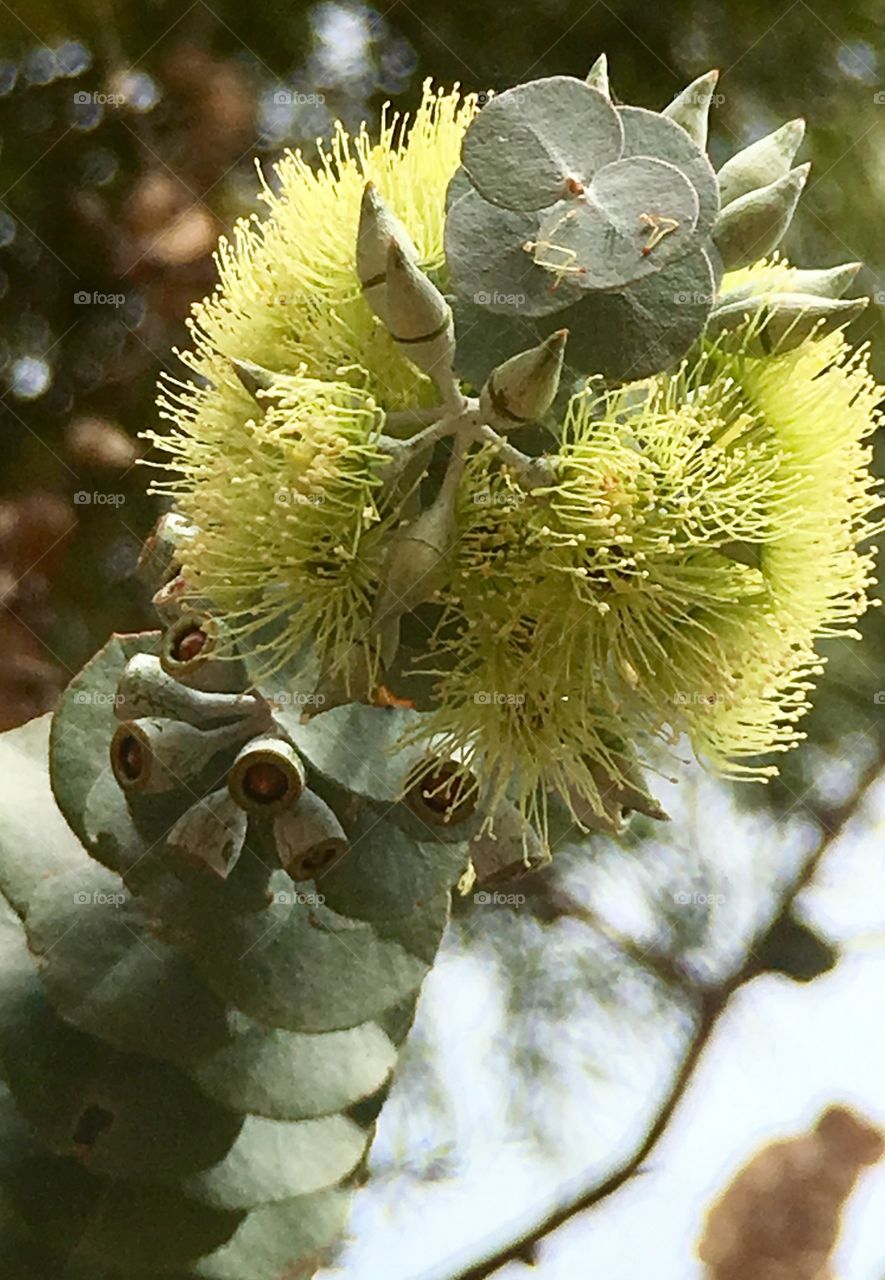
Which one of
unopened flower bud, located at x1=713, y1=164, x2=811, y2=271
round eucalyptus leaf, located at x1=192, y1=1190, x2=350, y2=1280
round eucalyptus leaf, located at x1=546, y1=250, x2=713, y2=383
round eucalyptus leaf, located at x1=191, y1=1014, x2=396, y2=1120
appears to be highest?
unopened flower bud, located at x1=713, y1=164, x2=811, y2=271

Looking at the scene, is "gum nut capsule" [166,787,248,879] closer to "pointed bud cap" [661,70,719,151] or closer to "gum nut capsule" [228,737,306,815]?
"gum nut capsule" [228,737,306,815]

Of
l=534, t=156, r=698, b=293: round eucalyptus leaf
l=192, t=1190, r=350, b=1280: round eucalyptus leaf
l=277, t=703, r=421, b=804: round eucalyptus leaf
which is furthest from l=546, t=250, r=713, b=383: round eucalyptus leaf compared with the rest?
l=192, t=1190, r=350, b=1280: round eucalyptus leaf

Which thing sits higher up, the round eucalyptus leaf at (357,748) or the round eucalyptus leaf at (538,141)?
the round eucalyptus leaf at (538,141)

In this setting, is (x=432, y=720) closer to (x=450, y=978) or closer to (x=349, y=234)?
(x=349, y=234)

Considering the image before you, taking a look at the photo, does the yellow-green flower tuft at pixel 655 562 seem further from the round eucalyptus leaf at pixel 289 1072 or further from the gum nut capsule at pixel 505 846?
the round eucalyptus leaf at pixel 289 1072

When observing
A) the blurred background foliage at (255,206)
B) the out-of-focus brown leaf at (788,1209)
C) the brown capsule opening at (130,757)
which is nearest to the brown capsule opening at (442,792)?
the brown capsule opening at (130,757)

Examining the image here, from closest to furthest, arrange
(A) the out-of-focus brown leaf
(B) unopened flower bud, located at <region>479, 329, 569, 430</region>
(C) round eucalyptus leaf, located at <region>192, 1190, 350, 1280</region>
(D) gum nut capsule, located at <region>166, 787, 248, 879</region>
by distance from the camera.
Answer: (B) unopened flower bud, located at <region>479, 329, 569, 430</region> → (D) gum nut capsule, located at <region>166, 787, 248, 879</region> → (C) round eucalyptus leaf, located at <region>192, 1190, 350, 1280</region> → (A) the out-of-focus brown leaf

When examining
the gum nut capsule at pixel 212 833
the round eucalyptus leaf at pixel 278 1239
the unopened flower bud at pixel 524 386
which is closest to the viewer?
the unopened flower bud at pixel 524 386

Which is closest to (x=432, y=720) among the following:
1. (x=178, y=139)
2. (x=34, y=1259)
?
(x=34, y=1259)
